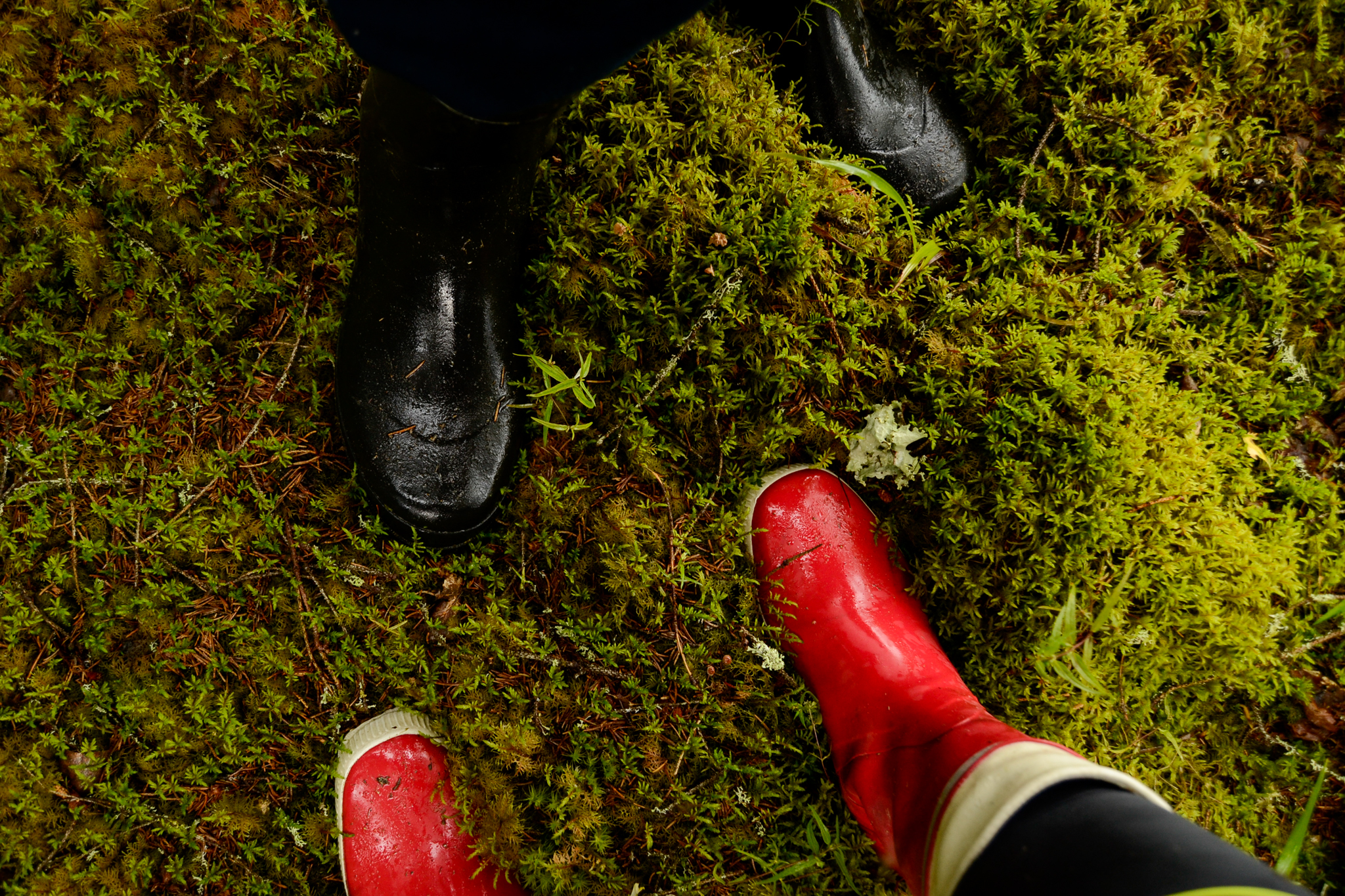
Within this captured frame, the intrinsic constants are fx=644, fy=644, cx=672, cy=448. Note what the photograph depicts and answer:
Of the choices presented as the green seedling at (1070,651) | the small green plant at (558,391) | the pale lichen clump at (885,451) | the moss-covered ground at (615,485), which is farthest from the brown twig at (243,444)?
the green seedling at (1070,651)

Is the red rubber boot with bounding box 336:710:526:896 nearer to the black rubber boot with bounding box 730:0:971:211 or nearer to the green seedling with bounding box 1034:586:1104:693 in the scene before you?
the green seedling with bounding box 1034:586:1104:693

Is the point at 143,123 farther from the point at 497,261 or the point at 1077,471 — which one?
the point at 1077,471

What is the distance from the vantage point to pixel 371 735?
74.3 inches

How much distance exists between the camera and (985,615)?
6.39 feet

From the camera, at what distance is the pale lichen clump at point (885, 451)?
6.32ft

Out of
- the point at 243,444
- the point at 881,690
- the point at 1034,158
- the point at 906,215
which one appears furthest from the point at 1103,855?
the point at 243,444

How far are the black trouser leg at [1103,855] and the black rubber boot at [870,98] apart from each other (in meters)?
1.67

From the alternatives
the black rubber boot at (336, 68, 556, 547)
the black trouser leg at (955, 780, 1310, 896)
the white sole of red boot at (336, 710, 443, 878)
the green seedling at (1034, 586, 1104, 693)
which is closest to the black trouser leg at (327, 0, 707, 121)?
the black rubber boot at (336, 68, 556, 547)

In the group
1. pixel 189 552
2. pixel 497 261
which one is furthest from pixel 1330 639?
pixel 189 552

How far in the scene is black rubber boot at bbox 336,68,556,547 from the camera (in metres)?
1.40

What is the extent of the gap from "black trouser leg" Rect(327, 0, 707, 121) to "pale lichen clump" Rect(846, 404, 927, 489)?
1.29 meters

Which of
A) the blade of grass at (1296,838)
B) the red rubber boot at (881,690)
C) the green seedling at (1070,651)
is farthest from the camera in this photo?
the green seedling at (1070,651)

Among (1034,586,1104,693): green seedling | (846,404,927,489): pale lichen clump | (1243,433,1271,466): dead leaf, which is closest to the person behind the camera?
(1034,586,1104,693): green seedling

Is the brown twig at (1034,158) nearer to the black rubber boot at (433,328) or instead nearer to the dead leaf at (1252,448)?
the dead leaf at (1252,448)
